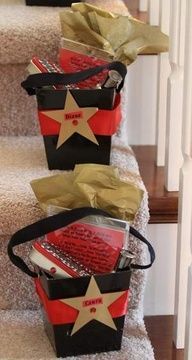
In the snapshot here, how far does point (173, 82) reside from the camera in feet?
4.65

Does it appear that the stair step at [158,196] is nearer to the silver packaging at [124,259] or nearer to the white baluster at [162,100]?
the white baluster at [162,100]

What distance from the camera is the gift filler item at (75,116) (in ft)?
4.30

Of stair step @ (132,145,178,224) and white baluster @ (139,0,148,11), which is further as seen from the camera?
white baluster @ (139,0,148,11)

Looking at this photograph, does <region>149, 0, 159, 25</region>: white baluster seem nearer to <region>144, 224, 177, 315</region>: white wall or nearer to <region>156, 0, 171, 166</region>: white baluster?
<region>156, 0, 171, 166</region>: white baluster

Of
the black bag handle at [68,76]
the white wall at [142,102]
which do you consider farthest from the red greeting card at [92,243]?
the white wall at [142,102]

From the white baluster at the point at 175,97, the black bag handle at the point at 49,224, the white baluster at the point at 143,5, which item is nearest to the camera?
the black bag handle at the point at 49,224

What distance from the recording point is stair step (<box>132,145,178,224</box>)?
1.45 m

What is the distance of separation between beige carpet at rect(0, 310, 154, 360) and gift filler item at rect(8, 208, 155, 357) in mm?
21

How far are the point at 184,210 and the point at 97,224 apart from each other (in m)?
0.22

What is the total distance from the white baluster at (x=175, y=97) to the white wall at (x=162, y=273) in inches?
3.7

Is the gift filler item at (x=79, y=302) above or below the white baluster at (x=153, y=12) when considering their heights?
below

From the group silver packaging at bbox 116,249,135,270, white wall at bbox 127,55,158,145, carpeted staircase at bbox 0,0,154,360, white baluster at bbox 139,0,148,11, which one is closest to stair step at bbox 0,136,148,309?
carpeted staircase at bbox 0,0,154,360

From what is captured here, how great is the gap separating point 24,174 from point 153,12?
51 centimetres

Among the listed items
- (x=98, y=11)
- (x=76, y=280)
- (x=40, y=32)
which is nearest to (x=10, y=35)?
(x=40, y=32)
